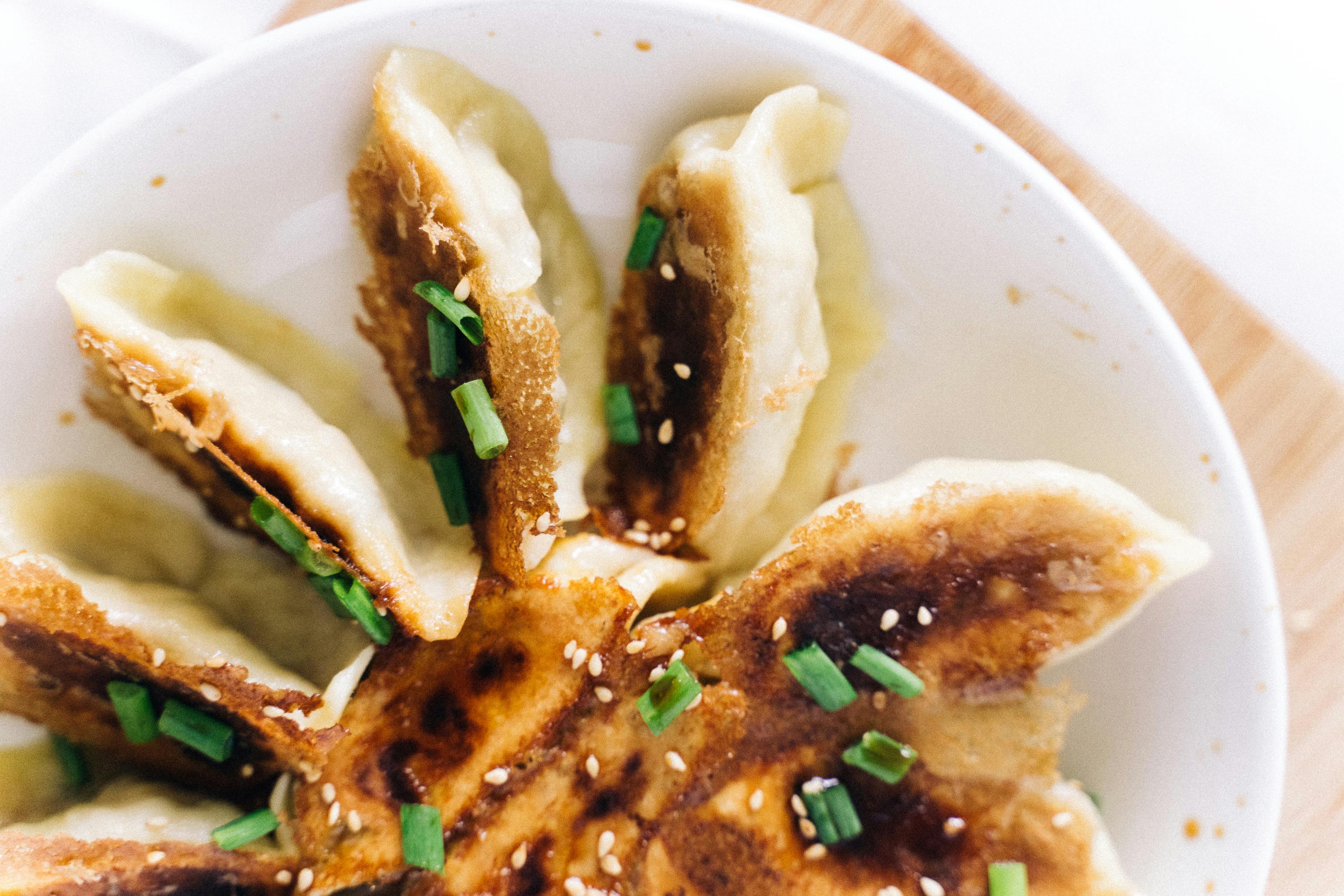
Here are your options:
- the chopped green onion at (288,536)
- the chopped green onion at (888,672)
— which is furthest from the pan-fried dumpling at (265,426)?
the chopped green onion at (888,672)

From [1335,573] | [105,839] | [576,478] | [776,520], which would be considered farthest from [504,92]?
[1335,573]

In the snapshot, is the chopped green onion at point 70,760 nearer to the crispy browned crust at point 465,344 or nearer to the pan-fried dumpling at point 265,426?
the pan-fried dumpling at point 265,426

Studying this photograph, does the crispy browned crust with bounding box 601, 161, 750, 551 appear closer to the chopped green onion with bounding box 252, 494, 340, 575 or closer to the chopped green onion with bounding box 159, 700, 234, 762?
the chopped green onion with bounding box 252, 494, 340, 575

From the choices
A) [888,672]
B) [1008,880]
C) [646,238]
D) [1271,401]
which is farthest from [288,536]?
[1271,401]

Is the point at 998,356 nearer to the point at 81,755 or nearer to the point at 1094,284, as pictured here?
the point at 1094,284

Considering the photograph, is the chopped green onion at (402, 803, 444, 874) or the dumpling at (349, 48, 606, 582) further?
the chopped green onion at (402, 803, 444, 874)

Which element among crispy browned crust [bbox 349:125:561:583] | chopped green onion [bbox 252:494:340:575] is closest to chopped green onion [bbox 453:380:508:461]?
crispy browned crust [bbox 349:125:561:583]

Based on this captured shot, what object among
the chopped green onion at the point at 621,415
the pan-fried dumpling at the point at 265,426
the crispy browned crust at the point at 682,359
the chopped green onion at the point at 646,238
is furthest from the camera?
the chopped green onion at the point at 621,415
